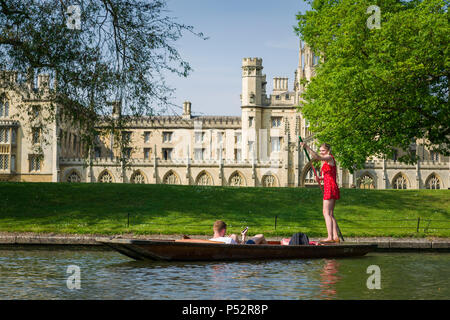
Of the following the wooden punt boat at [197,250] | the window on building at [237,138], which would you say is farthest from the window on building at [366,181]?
the wooden punt boat at [197,250]

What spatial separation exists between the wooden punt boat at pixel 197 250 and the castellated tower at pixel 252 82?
64.8m

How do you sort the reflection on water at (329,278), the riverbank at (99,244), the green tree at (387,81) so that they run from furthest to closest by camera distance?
the green tree at (387,81)
the riverbank at (99,244)
the reflection on water at (329,278)

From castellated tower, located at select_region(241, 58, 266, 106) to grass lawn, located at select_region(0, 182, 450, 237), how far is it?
47.6m

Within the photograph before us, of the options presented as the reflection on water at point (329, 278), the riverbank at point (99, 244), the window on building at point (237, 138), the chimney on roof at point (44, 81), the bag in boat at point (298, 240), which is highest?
the window on building at point (237, 138)

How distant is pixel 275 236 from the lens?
62.8ft

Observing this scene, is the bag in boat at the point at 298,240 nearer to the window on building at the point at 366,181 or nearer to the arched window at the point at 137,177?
the window on building at the point at 366,181

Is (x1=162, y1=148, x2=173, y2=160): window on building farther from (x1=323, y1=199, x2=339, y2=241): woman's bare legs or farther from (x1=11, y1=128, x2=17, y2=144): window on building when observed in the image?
(x1=323, y1=199, x2=339, y2=241): woman's bare legs

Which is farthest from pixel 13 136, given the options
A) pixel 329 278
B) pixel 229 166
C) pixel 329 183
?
pixel 329 278

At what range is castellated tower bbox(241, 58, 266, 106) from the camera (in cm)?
7825

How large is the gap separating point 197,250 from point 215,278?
7.42ft

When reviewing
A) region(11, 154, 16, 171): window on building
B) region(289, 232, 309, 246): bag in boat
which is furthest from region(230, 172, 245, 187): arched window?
region(289, 232, 309, 246): bag in boat

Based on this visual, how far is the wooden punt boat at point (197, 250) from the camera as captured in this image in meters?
13.5

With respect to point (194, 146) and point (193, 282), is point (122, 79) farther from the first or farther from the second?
point (194, 146)
